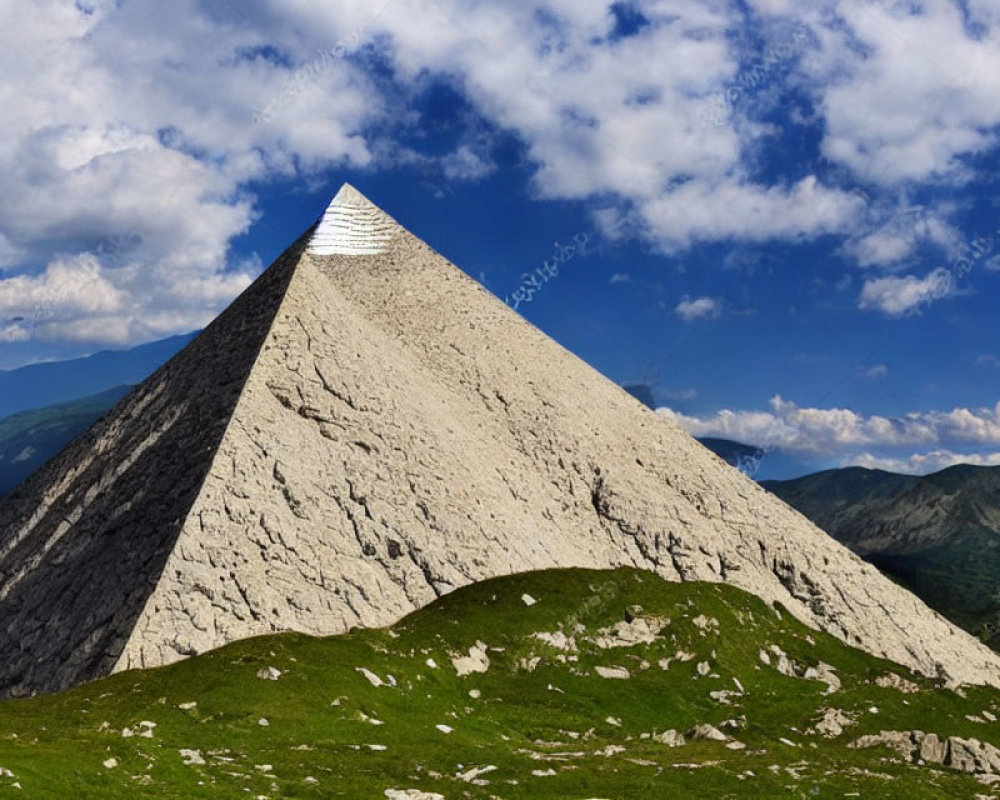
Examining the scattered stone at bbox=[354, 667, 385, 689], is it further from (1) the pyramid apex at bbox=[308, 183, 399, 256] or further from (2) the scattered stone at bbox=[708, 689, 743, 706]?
(1) the pyramid apex at bbox=[308, 183, 399, 256]

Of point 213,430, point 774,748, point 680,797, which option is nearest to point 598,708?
A: point 774,748

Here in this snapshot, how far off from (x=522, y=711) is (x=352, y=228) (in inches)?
3884

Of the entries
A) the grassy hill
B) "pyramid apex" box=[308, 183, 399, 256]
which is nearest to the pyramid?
"pyramid apex" box=[308, 183, 399, 256]

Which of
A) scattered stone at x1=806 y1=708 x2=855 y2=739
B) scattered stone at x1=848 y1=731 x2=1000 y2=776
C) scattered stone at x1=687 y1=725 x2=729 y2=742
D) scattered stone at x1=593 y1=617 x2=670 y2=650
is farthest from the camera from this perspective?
scattered stone at x1=593 y1=617 x2=670 y2=650

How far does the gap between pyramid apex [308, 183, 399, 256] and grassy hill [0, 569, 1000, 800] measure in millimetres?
70823

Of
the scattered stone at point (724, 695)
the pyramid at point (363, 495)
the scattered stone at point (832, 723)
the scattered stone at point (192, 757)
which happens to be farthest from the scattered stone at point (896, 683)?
the scattered stone at point (192, 757)

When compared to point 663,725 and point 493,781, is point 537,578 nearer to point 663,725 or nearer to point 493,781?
point 663,725

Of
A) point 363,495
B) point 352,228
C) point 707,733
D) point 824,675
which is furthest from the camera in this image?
point 352,228

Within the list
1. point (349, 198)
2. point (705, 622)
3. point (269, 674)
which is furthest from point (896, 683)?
point (349, 198)

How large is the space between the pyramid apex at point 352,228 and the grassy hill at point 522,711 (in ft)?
232

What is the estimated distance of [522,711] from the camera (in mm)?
75812

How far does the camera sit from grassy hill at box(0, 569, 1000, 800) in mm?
51312

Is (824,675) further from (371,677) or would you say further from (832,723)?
(371,677)

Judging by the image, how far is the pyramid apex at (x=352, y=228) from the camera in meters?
146
